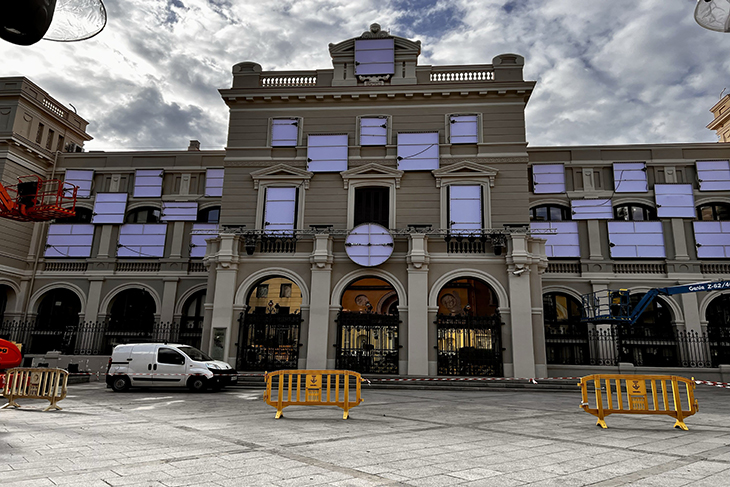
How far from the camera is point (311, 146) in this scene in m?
23.1

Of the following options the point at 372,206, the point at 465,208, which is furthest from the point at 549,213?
the point at 372,206

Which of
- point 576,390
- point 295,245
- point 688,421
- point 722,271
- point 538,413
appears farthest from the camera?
point 722,271

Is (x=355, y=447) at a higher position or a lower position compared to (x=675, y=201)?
lower

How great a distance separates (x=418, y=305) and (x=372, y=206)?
5.21 m

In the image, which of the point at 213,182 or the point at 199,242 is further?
the point at 213,182

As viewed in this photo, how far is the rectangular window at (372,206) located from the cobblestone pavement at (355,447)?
11441 millimetres

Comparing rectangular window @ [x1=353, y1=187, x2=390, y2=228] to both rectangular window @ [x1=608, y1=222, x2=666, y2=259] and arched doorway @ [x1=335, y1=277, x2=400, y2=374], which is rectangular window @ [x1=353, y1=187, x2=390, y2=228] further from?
rectangular window @ [x1=608, y1=222, x2=666, y2=259]

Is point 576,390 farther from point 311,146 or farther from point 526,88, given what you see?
point 311,146

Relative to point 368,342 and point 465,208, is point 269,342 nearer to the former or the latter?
point 368,342

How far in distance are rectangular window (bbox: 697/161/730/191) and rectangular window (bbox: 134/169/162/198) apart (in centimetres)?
3051

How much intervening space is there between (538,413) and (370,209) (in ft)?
42.7

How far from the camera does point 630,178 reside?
86.9 feet

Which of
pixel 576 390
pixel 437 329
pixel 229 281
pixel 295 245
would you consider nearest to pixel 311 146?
pixel 295 245

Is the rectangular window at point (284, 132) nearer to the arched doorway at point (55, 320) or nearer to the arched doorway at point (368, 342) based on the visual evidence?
the arched doorway at point (368, 342)
